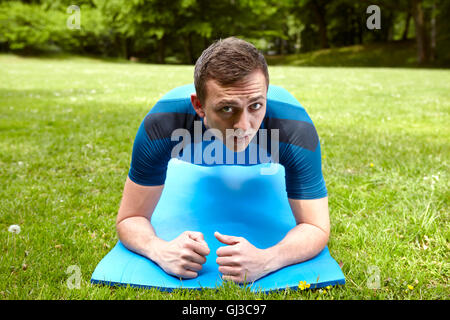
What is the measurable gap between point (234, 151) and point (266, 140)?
1.18ft

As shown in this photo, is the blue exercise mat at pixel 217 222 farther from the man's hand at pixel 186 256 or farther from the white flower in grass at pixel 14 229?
the white flower in grass at pixel 14 229

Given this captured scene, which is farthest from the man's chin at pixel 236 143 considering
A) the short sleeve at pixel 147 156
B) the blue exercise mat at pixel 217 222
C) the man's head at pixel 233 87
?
the blue exercise mat at pixel 217 222

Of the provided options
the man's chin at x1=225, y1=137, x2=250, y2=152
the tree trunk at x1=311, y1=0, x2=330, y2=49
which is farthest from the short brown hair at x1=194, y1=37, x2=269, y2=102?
the tree trunk at x1=311, y1=0, x2=330, y2=49

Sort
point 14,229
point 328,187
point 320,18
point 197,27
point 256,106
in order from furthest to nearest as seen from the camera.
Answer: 1. point 320,18
2. point 197,27
3. point 328,187
4. point 14,229
5. point 256,106

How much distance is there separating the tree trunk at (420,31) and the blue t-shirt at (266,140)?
80.2 feet

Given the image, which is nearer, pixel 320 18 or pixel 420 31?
pixel 420 31

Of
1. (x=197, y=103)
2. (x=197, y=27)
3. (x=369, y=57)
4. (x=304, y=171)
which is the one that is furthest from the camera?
(x=197, y=27)

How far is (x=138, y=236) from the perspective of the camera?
8.08 ft

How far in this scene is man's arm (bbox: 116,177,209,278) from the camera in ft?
7.16

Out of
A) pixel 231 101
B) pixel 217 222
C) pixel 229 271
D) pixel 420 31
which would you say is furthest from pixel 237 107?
pixel 420 31

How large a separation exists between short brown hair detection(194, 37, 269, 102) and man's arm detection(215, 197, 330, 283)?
2.85 feet

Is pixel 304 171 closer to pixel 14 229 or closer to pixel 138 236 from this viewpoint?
pixel 138 236

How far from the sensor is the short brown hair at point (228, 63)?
6.55ft
